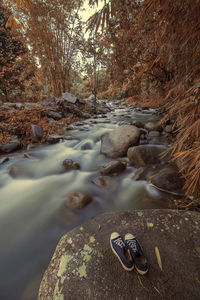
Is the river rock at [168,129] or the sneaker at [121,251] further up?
the sneaker at [121,251]

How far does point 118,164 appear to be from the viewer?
3299mm

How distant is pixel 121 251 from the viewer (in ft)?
4.16

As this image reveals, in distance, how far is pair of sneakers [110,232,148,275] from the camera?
1.17 m

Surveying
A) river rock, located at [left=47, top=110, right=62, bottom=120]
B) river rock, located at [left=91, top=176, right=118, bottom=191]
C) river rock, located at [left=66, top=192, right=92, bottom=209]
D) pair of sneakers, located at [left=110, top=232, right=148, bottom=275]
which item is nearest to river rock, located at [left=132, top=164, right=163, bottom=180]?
river rock, located at [left=91, top=176, right=118, bottom=191]

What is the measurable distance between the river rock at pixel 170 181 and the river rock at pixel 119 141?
1.41 m

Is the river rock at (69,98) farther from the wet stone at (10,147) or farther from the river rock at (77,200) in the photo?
the river rock at (77,200)

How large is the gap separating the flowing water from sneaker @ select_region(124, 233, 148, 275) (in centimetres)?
101

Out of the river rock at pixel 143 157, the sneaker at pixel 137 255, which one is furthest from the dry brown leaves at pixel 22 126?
the sneaker at pixel 137 255

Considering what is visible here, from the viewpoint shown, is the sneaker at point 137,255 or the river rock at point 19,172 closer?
the sneaker at point 137,255

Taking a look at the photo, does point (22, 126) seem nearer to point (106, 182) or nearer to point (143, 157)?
point (106, 182)

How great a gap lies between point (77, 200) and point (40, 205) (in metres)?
0.69

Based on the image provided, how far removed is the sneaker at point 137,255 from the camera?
1162 mm

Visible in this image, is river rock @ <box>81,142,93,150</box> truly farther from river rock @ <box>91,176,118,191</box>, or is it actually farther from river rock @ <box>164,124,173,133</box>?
river rock @ <box>164,124,173,133</box>

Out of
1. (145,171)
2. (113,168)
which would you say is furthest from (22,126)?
(145,171)
